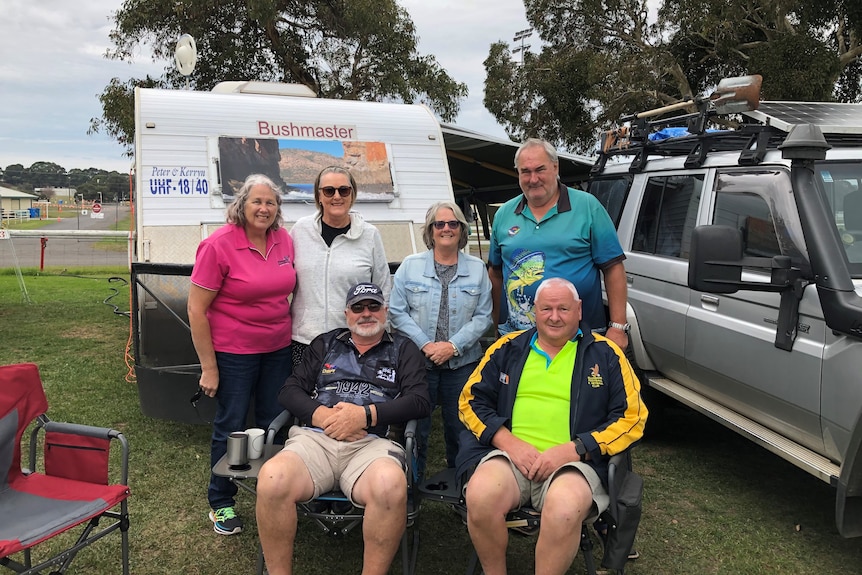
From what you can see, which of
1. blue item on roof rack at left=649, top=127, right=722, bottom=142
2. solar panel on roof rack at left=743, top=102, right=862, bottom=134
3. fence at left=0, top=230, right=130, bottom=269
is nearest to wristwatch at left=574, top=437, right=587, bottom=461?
solar panel on roof rack at left=743, top=102, right=862, bottom=134

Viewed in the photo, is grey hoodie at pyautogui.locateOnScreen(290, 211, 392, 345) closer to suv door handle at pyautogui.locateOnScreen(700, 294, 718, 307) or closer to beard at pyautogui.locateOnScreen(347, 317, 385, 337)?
beard at pyautogui.locateOnScreen(347, 317, 385, 337)

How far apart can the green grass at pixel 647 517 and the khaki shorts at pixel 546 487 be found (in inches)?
23.1

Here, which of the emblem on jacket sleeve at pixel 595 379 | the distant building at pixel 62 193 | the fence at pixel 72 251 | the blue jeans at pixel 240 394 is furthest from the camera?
the distant building at pixel 62 193

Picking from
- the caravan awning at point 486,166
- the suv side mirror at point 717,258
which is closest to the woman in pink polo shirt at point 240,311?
the suv side mirror at point 717,258

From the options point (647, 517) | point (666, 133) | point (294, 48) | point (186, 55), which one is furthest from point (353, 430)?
point (294, 48)

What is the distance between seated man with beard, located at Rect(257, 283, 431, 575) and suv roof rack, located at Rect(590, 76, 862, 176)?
2046 mm

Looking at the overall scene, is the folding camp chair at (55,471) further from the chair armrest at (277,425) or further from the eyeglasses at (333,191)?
the eyeglasses at (333,191)

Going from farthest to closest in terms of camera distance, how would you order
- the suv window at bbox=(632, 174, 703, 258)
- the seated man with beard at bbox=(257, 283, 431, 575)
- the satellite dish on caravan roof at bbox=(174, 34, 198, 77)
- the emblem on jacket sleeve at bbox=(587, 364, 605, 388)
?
the satellite dish on caravan roof at bbox=(174, 34, 198, 77), the suv window at bbox=(632, 174, 703, 258), the emblem on jacket sleeve at bbox=(587, 364, 605, 388), the seated man with beard at bbox=(257, 283, 431, 575)

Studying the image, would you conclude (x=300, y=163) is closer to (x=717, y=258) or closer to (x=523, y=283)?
(x=523, y=283)

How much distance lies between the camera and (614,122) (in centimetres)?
1479

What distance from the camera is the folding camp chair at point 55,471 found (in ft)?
8.82

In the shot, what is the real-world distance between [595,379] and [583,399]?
97mm

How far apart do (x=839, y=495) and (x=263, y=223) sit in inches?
106

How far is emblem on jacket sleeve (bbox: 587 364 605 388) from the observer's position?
2.90 metres
